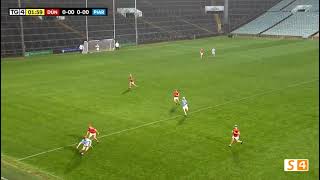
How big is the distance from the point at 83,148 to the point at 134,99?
1355 centimetres

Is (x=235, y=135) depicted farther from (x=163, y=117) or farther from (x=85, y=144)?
(x=85, y=144)

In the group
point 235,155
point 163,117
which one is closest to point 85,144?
point 235,155

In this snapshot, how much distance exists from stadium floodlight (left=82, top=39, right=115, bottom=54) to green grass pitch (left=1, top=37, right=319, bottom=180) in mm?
13572

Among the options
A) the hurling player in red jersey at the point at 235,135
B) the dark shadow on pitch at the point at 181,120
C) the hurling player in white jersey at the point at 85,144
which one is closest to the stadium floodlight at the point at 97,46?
the dark shadow on pitch at the point at 181,120

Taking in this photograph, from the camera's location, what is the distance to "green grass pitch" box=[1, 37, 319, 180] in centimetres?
2303

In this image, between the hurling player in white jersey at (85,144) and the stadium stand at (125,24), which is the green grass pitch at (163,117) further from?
the stadium stand at (125,24)

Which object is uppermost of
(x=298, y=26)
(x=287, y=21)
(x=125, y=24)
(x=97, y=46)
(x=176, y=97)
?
(x=287, y=21)

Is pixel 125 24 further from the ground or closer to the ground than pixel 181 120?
further from the ground

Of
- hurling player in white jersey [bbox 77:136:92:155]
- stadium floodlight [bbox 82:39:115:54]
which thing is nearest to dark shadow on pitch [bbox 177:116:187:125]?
hurling player in white jersey [bbox 77:136:92:155]

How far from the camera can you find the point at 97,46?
74.8 m

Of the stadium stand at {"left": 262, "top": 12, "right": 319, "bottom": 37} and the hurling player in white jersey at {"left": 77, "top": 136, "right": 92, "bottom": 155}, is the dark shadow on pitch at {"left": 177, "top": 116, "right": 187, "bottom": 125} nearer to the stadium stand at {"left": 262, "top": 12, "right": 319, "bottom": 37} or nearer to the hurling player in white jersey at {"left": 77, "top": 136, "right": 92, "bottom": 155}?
the hurling player in white jersey at {"left": 77, "top": 136, "right": 92, "bottom": 155}

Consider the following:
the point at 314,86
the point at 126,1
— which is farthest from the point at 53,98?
the point at 126,1

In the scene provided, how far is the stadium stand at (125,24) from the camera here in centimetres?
7475

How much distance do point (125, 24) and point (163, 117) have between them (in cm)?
6013
